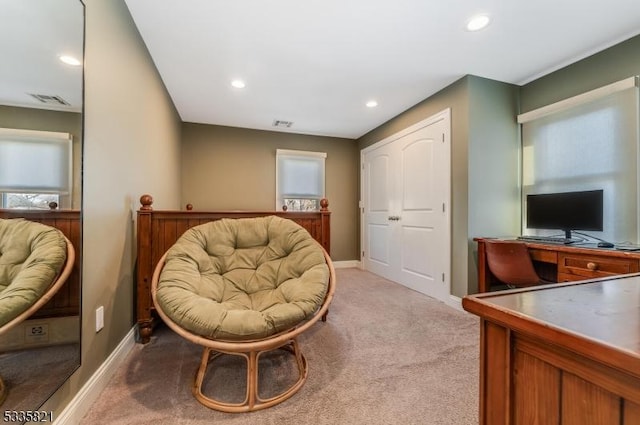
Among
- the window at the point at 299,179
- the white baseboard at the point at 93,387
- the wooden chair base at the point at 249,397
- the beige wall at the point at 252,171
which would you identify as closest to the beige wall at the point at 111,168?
the white baseboard at the point at 93,387

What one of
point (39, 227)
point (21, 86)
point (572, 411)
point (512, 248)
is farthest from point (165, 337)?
point (512, 248)

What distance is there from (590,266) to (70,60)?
3.23m

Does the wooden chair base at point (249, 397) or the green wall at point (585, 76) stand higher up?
the green wall at point (585, 76)

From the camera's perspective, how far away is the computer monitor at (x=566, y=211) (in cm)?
221

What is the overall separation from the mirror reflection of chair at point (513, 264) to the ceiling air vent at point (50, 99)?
2950mm

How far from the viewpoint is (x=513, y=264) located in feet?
7.52

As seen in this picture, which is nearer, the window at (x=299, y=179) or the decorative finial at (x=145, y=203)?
the decorative finial at (x=145, y=203)

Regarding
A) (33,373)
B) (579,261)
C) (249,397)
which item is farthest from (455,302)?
(33,373)

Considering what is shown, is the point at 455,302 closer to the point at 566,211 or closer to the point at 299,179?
the point at 566,211

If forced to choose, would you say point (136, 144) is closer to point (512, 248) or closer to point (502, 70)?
point (512, 248)

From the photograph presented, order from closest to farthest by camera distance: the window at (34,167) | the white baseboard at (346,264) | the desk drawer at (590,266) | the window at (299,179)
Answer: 1. the window at (34,167)
2. the desk drawer at (590,266)
3. the window at (299,179)
4. the white baseboard at (346,264)

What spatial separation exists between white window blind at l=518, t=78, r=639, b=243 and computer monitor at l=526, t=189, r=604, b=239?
21cm

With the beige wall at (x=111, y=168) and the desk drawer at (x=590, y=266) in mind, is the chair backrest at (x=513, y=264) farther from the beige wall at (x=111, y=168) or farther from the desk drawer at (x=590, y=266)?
the beige wall at (x=111, y=168)

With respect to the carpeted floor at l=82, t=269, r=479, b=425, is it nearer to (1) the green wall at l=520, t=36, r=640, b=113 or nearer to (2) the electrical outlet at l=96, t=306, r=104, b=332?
(2) the electrical outlet at l=96, t=306, r=104, b=332
